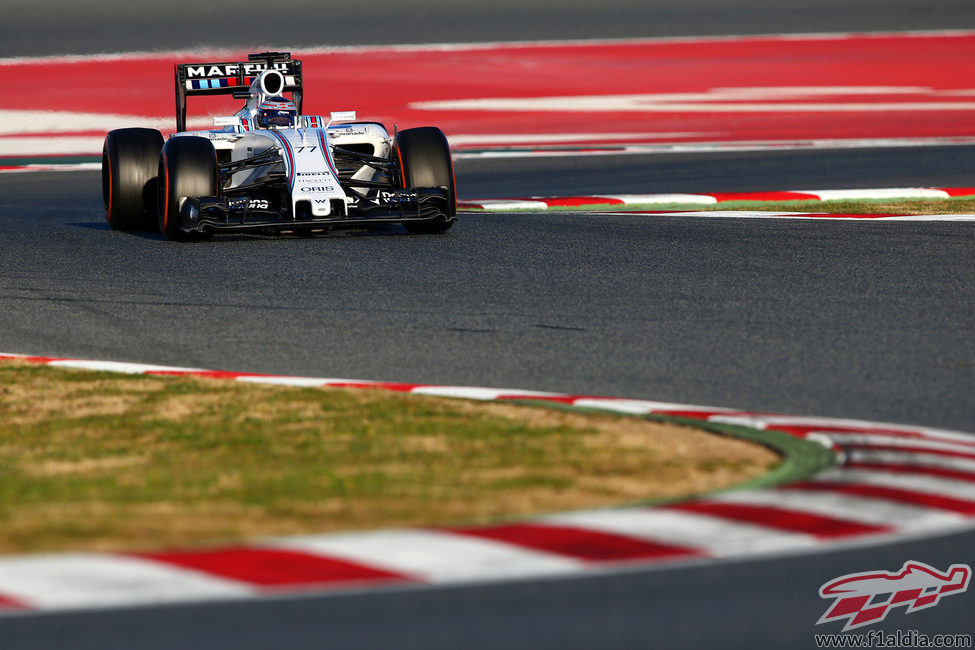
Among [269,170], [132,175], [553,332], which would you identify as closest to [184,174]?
[269,170]

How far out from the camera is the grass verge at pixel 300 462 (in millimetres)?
4140

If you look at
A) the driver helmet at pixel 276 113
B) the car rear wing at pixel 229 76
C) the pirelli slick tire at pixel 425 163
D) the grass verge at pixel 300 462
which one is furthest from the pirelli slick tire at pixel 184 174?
the grass verge at pixel 300 462

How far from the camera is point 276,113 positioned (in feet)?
38.1

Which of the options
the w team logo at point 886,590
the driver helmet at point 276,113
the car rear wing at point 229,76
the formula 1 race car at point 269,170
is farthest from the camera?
the car rear wing at point 229,76

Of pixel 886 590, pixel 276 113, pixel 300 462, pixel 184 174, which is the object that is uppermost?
pixel 276 113

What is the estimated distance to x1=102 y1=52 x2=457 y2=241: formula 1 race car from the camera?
10602 millimetres

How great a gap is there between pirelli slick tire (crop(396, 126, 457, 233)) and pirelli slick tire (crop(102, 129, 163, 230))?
1.90 meters

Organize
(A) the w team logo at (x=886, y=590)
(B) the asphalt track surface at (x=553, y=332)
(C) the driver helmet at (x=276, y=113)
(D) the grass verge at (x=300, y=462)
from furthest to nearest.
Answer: (C) the driver helmet at (x=276, y=113)
(D) the grass verge at (x=300, y=462)
(A) the w team logo at (x=886, y=590)
(B) the asphalt track surface at (x=553, y=332)

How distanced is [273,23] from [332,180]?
Result: 29.1m

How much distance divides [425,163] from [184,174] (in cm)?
171

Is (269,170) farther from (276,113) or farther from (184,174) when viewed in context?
(184,174)

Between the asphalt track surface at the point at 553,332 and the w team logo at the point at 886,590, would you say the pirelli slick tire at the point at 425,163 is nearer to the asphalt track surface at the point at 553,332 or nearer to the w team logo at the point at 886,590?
the asphalt track surface at the point at 553,332

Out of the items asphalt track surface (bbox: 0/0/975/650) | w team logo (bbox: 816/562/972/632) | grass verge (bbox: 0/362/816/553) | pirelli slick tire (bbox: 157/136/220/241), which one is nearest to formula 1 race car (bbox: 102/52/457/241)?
pirelli slick tire (bbox: 157/136/220/241)

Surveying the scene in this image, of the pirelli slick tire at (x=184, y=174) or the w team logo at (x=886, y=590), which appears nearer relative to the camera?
the w team logo at (x=886, y=590)
